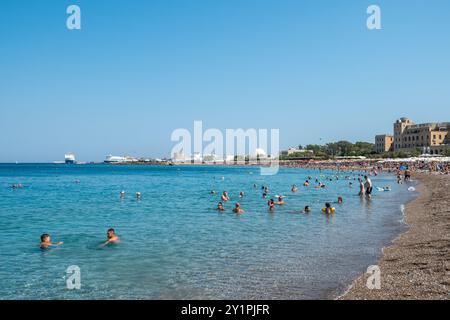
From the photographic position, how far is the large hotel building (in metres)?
119

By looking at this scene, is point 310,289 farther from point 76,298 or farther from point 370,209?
point 370,209

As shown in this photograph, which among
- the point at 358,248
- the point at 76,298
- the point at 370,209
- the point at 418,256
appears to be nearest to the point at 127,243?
the point at 76,298

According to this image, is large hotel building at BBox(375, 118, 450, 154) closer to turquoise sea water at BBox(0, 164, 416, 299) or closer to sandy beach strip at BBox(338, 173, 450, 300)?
turquoise sea water at BBox(0, 164, 416, 299)

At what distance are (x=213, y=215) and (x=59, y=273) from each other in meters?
12.8

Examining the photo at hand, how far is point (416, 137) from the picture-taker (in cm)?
12575

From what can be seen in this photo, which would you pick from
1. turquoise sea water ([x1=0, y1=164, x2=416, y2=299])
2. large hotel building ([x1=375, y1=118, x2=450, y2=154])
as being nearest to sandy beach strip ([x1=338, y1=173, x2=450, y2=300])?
turquoise sea water ([x1=0, y1=164, x2=416, y2=299])

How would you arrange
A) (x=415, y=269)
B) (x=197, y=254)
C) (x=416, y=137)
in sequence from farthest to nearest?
(x=416, y=137) → (x=197, y=254) → (x=415, y=269)

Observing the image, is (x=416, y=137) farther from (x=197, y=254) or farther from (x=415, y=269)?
(x=415, y=269)

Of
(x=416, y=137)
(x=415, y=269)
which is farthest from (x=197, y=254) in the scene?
(x=416, y=137)

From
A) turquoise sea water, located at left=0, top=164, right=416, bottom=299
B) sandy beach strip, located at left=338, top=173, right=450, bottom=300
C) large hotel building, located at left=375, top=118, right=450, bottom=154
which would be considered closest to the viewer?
sandy beach strip, located at left=338, top=173, right=450, bottom=300

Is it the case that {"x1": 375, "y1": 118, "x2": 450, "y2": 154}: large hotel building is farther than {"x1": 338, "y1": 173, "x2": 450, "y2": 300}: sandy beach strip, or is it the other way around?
{"x1": 375, "y1": 118, "x2": 450, "y2": 154}: large hotel building

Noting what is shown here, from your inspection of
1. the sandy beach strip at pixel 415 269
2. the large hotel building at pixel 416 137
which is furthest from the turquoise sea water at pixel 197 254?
the large hotel building at pixel 416 137

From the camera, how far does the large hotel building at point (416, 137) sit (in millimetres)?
118562

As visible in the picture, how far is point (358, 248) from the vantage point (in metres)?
13.4
